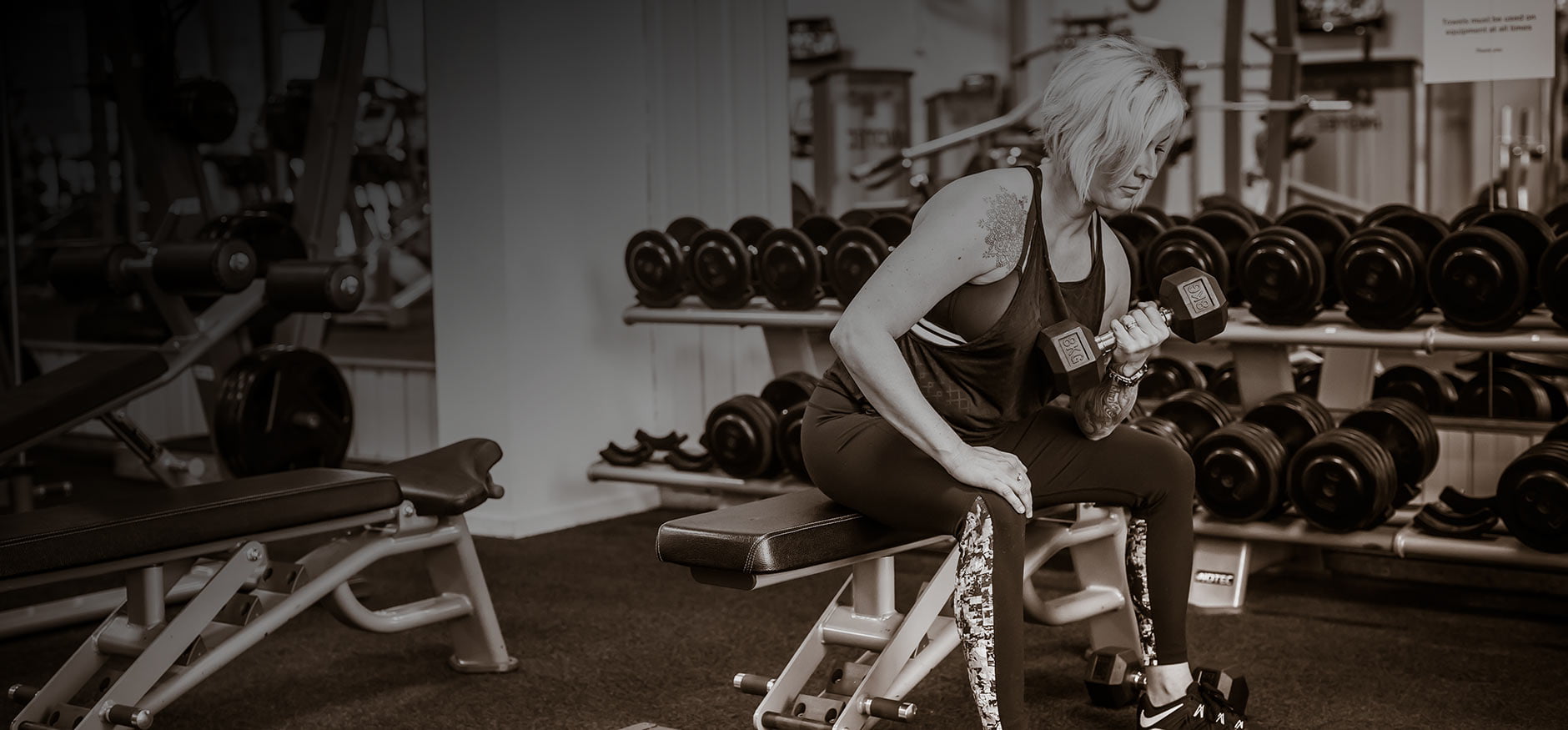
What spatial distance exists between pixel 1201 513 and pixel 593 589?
4.39ft

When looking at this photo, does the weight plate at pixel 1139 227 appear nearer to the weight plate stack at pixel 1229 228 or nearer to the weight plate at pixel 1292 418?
the weight plate stack at pixel 1229 228

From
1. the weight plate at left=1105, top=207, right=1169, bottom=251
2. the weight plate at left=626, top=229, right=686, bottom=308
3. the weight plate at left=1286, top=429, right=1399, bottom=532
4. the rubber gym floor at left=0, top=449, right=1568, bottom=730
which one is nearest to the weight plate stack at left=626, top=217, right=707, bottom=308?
the weight plate at left=626, top=229, right=686, bottom=308

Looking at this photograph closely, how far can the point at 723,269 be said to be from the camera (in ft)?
11.3

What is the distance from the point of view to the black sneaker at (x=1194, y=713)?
6.03 feet

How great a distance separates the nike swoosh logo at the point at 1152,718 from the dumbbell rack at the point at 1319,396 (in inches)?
40.3

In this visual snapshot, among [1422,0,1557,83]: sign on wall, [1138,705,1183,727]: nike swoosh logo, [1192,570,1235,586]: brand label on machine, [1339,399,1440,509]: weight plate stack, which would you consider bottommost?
[1192,570,1235,586]: brand label on machine

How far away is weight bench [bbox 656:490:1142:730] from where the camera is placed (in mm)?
1732

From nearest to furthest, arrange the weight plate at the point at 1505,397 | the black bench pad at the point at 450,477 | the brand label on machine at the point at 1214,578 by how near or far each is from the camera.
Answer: the black bench pad at the point at 450,477 → the brand label on machine at the point at 1214,578 → the weight plate at the point at 1505,397

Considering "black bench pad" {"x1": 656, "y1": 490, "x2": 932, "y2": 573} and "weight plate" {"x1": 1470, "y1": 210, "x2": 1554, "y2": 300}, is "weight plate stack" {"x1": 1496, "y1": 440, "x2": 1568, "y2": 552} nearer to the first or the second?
"weight plate" {"x1": 1470, "y1": 210, "x2": 1554, "y2": 300}

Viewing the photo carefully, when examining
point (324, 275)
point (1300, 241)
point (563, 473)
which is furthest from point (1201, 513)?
point (324, 275)

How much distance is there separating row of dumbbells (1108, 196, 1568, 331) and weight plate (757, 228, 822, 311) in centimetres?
74

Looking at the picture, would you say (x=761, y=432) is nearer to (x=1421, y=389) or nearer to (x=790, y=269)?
(x=790, y=269)

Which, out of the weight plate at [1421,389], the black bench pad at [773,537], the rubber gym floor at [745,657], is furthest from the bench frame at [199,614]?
the weight plate at [1421,389]

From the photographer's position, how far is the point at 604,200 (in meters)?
3.93
